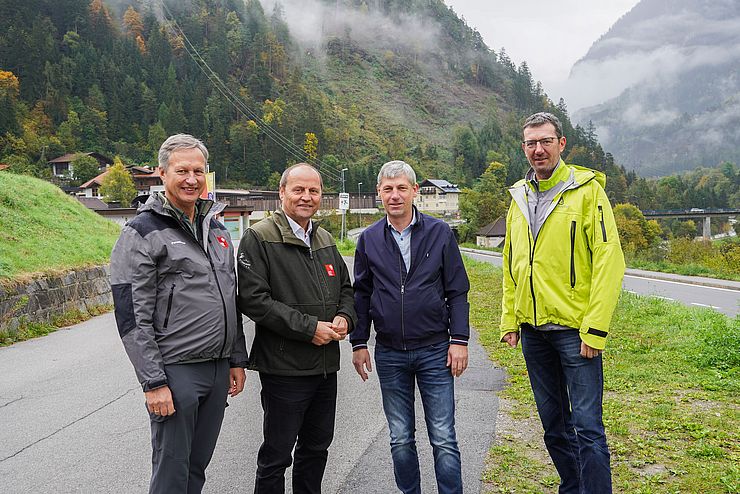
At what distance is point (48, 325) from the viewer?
32.9 feet

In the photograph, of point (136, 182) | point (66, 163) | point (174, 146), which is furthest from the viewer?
point (66, 163)

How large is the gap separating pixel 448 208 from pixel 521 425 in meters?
104

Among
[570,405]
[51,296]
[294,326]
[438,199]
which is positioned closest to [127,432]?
[294,326]

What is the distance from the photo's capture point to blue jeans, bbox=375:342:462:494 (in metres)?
3.23

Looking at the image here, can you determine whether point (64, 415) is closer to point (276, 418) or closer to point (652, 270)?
point (276, 418)

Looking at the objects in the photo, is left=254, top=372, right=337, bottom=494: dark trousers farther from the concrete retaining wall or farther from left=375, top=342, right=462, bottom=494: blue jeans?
the concrete retaining wall

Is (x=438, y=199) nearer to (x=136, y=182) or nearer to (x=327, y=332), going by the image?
(x=136, y=182)

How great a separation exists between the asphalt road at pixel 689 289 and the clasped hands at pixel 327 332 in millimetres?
14822

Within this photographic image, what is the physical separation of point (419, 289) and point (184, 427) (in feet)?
4.60

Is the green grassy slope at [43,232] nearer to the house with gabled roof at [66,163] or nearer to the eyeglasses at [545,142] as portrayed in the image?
the eyeglasses at [545,142]

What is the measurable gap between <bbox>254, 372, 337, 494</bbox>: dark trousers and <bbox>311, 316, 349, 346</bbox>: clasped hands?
0.22m

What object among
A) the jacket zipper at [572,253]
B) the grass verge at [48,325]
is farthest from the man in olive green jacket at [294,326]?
the grass verge at [48,325]

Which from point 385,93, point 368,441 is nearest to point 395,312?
point 368,441

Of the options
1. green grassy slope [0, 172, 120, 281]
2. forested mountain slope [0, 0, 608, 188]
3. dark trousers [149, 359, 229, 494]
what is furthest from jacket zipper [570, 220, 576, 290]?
forested mountain slope [0, 0, 608, 188]
